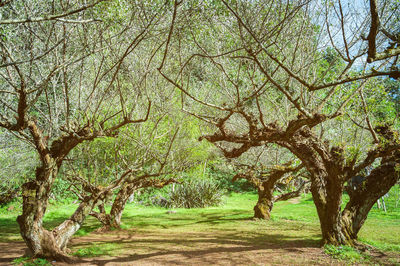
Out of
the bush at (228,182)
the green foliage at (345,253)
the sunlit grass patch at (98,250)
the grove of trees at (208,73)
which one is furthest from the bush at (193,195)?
the green foliage at (345,253)

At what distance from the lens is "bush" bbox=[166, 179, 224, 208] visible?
1385cm

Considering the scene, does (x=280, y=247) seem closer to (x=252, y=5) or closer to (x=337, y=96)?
(x=337, y=96)

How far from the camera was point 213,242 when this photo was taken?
6.84m

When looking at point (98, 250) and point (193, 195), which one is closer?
point (98, 250)

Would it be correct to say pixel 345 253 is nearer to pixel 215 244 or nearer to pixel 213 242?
pixel 215 244

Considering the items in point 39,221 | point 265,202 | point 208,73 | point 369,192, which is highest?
point 208,73

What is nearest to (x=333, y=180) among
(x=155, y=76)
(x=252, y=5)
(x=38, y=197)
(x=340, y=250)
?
(x=340, y=250)

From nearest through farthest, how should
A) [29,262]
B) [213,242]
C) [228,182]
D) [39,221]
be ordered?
[29,262]
[39,221]
[213,242]
[228,182]

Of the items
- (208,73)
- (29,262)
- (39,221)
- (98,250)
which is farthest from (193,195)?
(29,262)

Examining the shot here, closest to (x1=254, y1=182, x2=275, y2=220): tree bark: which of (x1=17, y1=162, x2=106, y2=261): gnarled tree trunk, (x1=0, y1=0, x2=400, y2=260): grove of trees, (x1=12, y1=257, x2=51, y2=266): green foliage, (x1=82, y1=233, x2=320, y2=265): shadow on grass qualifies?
(x1=0, y1=0, x2=400, y2=260): grove of trees

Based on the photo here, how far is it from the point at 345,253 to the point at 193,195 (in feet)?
29.6

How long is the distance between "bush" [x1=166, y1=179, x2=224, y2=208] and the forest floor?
2.47 m

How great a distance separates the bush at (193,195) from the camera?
45.4ft

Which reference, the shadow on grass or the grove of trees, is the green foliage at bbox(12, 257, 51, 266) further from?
the shadow on grass
